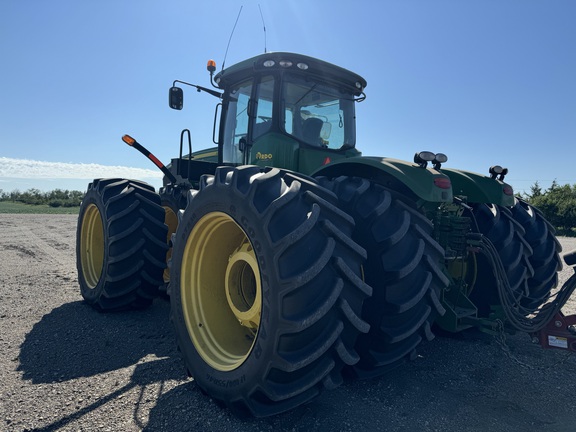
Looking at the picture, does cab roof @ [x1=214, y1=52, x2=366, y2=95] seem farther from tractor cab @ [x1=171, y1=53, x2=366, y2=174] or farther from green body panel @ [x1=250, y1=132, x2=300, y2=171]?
green body panel @ [x1=250, y1=132, x2=300, y2=171]

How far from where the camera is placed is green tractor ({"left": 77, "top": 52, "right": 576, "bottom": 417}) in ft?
6.54

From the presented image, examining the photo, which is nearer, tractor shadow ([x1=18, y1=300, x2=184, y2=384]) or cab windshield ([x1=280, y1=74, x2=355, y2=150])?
tractor shadow ([x1=18, y1=300, x2=184, y2=384])

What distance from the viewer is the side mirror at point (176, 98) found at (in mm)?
4801

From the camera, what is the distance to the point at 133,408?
2395mm

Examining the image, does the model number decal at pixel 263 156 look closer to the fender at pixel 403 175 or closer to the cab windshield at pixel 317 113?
the cab windshield at pixel 317 113

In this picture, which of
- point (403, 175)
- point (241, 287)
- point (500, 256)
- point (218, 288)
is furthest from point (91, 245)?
point (500, 256)

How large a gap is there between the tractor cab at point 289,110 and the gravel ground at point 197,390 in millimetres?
1961

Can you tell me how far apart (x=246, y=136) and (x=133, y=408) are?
2703 millimetres

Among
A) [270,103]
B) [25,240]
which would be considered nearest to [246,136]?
[270,103]

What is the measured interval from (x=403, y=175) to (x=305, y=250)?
0.94 m

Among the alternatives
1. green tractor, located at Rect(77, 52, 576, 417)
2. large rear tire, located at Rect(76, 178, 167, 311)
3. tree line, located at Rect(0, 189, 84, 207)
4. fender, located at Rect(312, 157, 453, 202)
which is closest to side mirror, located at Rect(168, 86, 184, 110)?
green tractor, located at Rect(77, 52, 576, 417)

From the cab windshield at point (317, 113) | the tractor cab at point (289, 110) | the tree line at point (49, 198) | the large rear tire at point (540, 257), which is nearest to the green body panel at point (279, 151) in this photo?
the tractor cab at point (289, 110)

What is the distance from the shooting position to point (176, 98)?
15.8 ft

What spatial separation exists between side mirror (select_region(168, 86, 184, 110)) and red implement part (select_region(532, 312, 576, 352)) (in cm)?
428
